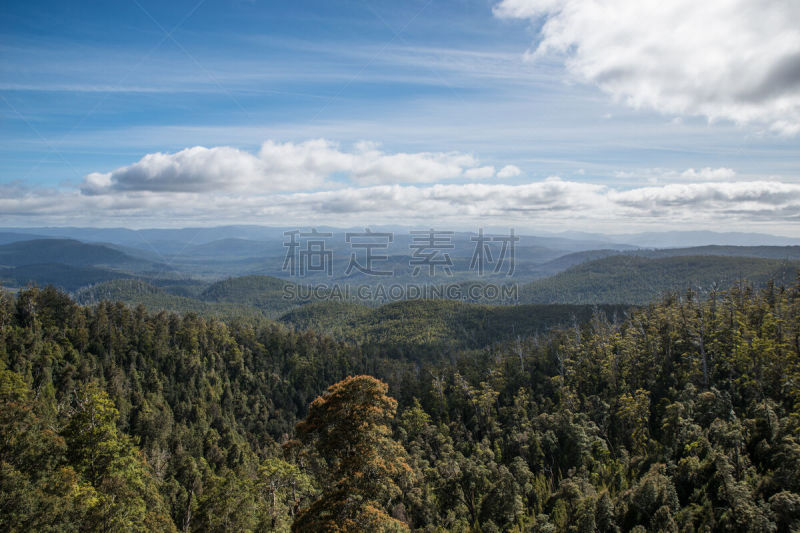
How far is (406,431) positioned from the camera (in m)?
58.5

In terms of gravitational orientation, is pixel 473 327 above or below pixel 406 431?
below

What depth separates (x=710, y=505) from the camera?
89.9 feet

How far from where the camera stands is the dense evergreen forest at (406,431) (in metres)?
18.4

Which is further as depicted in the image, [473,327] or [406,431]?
[473,327]

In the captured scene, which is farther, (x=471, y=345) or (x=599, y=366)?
(x=471, y=345)

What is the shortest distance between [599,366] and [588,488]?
26961 mm

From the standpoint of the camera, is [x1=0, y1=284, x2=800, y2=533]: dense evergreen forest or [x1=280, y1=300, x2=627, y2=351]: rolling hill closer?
[x1=0, y1=284, x2=800, y2=533]: dense evergreen forest

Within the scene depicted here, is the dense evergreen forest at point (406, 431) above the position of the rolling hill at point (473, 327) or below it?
above

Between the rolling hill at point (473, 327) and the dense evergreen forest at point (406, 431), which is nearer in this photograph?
the dense evergreen forest at point (406, 431)

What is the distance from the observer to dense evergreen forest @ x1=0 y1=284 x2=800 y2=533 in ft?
60.3

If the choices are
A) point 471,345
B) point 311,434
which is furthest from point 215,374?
point 471,345

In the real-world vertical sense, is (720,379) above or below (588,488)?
above

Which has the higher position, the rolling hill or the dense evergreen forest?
the dense evergreen forest

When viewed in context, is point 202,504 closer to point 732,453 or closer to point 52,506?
point 52,506
